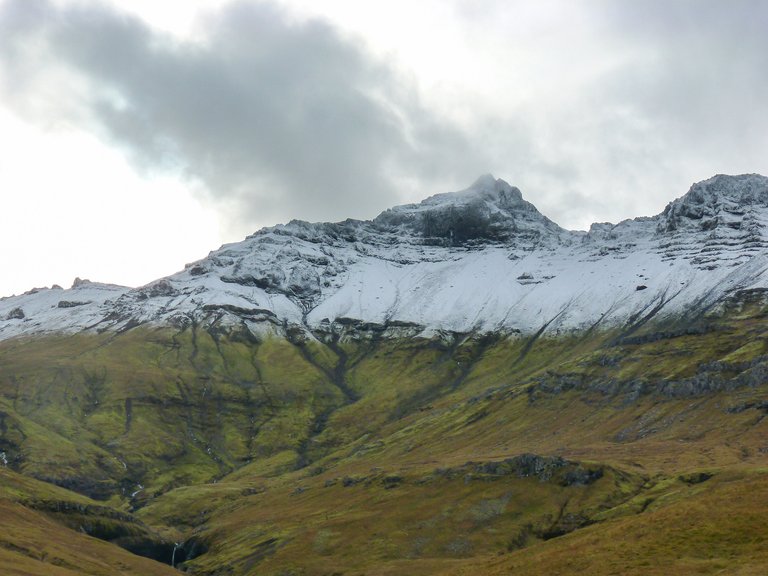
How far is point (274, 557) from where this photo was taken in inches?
6841

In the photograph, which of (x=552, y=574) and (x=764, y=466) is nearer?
(x=552, y=574)

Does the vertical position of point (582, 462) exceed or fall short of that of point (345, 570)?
it exceeds it

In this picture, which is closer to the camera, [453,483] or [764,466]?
[764,466]

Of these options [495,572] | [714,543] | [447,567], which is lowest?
[447,567]

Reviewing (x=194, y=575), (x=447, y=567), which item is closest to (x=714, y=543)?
(x=447, y=567)

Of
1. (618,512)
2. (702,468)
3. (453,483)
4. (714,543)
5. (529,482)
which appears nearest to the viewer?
(714,543)

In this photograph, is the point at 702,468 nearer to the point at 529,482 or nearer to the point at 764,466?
the point at 764,466

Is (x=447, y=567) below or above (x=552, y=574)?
below

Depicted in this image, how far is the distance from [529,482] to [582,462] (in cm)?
1463

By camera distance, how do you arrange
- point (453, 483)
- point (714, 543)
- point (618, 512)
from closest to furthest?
1. point (714, 543)
2. point (618, 512)
3. point (453, 483)

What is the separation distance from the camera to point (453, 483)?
196 m

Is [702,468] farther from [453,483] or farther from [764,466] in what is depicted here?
[453,483]

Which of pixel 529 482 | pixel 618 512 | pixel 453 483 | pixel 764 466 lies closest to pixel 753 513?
pixel 618 512

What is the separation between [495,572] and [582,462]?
9344 centimetres
